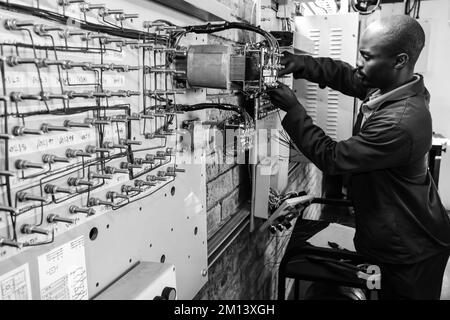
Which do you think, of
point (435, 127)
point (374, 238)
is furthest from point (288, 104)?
point (435, 127)

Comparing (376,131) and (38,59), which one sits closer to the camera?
(38,59)

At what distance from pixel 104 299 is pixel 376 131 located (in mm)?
1113

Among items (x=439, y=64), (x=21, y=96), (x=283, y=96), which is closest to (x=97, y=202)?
(x=21, y=96)

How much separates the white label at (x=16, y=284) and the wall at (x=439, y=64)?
4739 millimetres

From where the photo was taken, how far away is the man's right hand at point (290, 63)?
1652 mm

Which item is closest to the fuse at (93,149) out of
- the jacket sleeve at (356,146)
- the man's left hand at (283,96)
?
the man's left hand at (283,96)

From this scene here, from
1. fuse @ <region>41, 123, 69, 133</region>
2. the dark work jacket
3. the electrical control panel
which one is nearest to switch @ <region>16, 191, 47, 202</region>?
the electrical control panel

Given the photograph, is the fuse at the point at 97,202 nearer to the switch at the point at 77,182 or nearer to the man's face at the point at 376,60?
the switch at the point at 77,182

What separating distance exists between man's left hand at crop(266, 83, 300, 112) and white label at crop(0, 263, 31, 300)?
981 mm

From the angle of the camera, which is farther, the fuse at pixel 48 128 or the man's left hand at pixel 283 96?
the man's left hand at pixel 283 96

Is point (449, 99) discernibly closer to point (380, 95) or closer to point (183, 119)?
point (380, 95)

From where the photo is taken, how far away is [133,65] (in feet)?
2.87
